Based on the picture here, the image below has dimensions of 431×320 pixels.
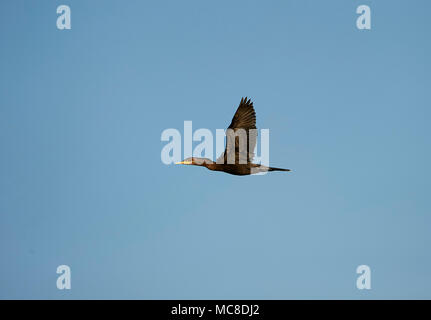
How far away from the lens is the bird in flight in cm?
2194

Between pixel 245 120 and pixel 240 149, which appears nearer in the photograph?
pixel 245 120

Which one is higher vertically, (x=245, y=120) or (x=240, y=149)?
(x=245, y=120)

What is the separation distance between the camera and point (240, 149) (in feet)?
73.5

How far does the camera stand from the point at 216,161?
2319 centimetres

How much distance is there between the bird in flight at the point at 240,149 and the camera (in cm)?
2194
